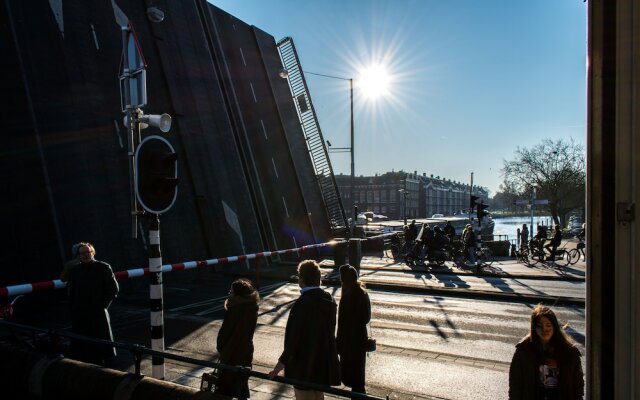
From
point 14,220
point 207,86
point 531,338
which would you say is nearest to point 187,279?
point 14,220

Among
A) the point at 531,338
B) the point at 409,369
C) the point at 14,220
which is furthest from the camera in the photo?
the point at 14,220

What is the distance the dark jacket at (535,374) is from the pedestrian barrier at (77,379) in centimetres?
222

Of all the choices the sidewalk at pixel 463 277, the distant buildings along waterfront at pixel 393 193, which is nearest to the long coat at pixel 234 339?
the sidewalk at pixel 463 277

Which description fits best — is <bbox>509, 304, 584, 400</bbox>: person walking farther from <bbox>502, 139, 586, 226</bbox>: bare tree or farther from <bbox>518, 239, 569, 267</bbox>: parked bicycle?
<bbox>502, 139, 586, 226</bbox>: bare tree

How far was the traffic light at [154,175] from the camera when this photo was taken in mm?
5035

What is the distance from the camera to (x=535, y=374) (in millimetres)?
3281

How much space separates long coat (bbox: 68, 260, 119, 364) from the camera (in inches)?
231

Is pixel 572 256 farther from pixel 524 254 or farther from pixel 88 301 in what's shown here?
pixel 88 301

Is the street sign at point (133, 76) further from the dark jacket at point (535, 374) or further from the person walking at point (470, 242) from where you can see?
the person walking at point (470, 242)

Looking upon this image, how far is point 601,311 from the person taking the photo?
220 cm

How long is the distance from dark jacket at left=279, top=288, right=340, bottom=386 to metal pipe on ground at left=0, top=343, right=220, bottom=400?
0.68m
